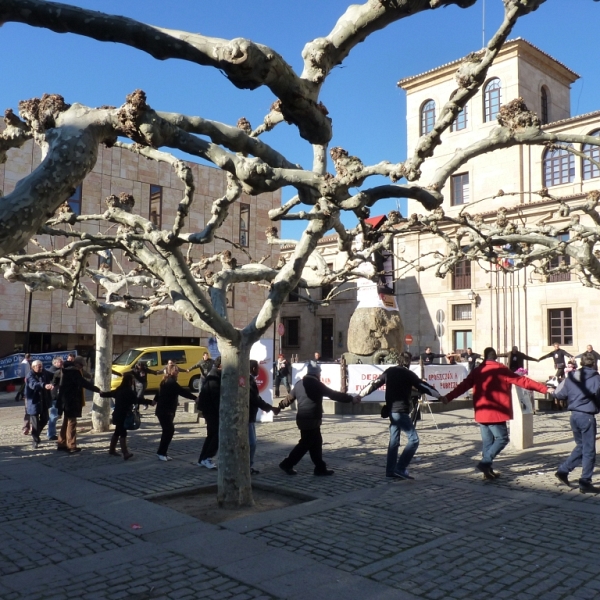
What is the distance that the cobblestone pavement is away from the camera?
4.59m

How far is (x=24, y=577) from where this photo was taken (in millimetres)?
4832

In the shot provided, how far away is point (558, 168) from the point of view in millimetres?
33500

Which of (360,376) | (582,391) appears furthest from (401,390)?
(360,376)

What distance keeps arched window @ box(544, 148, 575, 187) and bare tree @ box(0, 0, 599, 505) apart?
91.8ft

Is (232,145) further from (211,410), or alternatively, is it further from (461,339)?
(461,339)

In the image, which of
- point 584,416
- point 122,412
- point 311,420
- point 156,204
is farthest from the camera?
point 156,204

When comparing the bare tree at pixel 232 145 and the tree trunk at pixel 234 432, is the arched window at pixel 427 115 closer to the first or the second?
the bare tree at pixel 232 145

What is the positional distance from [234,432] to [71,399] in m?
4.77

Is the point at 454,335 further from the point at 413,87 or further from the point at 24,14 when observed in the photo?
the point at 24,14

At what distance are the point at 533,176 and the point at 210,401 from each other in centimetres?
3032

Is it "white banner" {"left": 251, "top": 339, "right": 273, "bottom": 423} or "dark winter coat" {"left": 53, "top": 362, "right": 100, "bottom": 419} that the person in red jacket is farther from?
"dark winter coat" {"left": 53, "top": 362, "right": 100, "bottom": 419}

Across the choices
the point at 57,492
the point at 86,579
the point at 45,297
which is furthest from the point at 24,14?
the point at 45,297

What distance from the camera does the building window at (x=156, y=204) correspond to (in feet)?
112

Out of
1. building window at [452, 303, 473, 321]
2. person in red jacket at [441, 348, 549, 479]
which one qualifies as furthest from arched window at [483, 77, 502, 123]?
person in red jacket at [441, 348, 549, 479]
